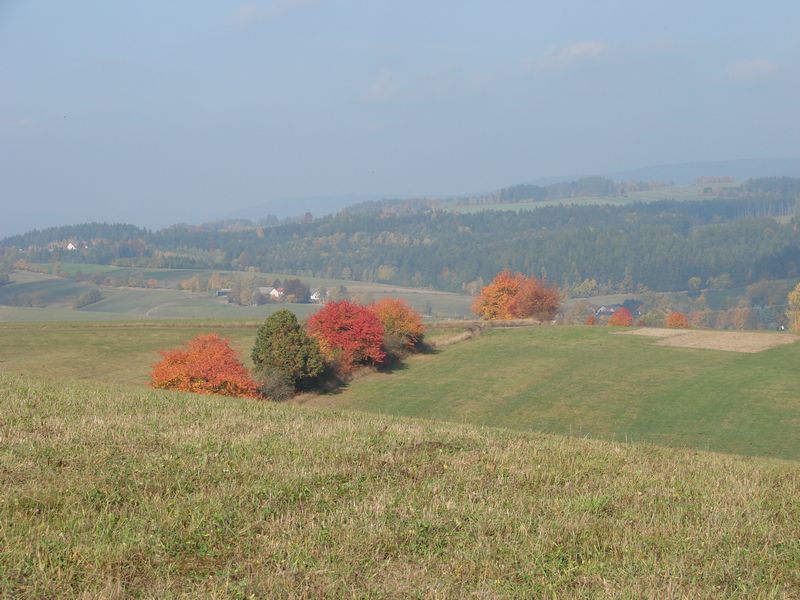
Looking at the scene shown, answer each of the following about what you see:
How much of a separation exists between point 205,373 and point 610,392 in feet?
78.6

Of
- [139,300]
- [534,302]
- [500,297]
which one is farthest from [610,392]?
[139,300]

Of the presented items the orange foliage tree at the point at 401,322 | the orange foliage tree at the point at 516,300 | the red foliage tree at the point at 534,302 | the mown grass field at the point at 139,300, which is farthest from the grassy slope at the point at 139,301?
the orange foliage tree at the point at 401,322

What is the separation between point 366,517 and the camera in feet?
27.7

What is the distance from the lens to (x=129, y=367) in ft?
173

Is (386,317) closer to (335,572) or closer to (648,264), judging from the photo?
(335,572)

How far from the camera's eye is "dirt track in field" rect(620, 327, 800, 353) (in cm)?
6415

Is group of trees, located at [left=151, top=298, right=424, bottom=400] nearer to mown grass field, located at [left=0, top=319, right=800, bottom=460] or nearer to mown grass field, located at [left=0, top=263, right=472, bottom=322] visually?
mown grass field, located at [left=0, top=319, right=800, bottom=460]

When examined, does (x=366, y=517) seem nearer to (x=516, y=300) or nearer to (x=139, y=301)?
(x=516, y=300)

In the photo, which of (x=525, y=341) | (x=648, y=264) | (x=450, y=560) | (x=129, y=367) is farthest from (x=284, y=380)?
(x=648, y=264)

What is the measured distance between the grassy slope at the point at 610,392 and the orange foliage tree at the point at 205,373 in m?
5.98

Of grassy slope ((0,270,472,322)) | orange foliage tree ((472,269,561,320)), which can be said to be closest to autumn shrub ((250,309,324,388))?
grassy slope ((0,270,472,322))

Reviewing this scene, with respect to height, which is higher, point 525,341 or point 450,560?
point 450,560

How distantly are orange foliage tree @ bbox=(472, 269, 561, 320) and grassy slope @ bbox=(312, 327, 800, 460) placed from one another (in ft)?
119

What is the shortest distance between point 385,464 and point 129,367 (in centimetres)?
4561
